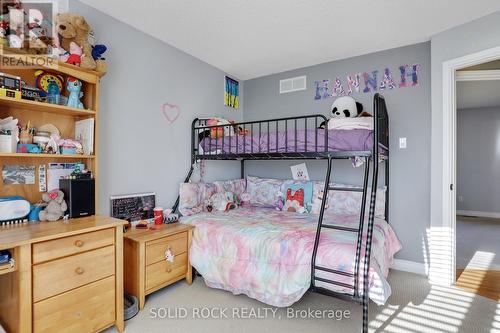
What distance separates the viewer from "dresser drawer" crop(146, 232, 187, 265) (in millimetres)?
2035

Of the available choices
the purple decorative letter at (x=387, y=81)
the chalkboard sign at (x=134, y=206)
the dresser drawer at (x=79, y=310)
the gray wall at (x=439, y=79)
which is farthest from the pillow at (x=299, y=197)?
the dresser drawer at (x=79, y=310)

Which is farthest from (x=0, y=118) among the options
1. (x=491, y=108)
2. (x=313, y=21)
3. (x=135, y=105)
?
(x=491, y=108)

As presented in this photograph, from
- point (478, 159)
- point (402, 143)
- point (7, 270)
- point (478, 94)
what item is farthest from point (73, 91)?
point (478, 159)

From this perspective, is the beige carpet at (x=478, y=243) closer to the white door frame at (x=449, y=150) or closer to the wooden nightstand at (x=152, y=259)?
the white door frame at (x=449, y=150)

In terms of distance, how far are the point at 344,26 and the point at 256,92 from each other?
1.65m

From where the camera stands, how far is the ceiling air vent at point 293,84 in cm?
339

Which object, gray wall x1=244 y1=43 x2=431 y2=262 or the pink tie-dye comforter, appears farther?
gray wall x1=244 y1=43 x2=431 y2=262

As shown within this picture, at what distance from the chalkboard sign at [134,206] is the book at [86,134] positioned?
1.66ft

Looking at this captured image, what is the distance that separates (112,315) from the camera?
65.1 inches

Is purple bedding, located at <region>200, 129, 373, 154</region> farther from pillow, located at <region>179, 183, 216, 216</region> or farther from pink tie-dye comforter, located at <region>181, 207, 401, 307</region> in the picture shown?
pink tie-dye comforter, located at <region>181, 207, 401, 307</region>

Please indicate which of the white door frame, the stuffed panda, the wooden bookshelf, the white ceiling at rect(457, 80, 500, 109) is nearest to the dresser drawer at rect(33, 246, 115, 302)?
the wooden bookshelf

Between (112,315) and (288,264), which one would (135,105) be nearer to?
(112,315)

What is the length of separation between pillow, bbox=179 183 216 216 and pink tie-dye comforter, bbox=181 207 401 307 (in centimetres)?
13

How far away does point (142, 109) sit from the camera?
248 cm
